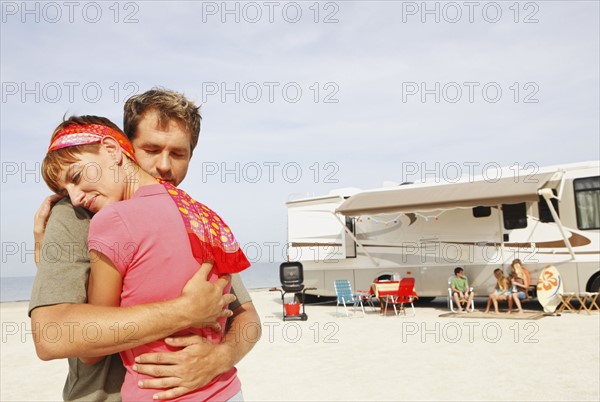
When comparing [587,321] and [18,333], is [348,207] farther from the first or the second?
[18,333]

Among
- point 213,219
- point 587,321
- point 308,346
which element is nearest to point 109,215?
point 213,219

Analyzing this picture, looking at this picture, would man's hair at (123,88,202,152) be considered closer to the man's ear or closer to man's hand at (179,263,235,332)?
the man's ear

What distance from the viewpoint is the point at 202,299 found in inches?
54.6

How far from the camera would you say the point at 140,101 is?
1.83m

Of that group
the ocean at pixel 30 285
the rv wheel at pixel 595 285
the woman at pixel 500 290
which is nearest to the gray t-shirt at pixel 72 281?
the woman at pixel 500 290

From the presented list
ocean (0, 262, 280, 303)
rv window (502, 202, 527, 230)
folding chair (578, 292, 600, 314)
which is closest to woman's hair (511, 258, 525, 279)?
rv window (502, 202, 527, 230)

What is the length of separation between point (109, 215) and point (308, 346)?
7446 mm

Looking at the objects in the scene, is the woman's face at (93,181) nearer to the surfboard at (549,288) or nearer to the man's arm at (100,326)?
the man's arm at (100,326)

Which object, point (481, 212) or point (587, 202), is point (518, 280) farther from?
point (587, 202)

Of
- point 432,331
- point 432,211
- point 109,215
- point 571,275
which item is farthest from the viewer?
point 432,211

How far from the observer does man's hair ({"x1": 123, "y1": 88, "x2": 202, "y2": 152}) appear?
1809 millimetres

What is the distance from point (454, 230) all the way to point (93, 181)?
1269 centimetres

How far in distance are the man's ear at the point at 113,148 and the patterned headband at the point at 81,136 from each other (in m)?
0.01

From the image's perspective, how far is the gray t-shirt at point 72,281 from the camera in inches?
52.0
